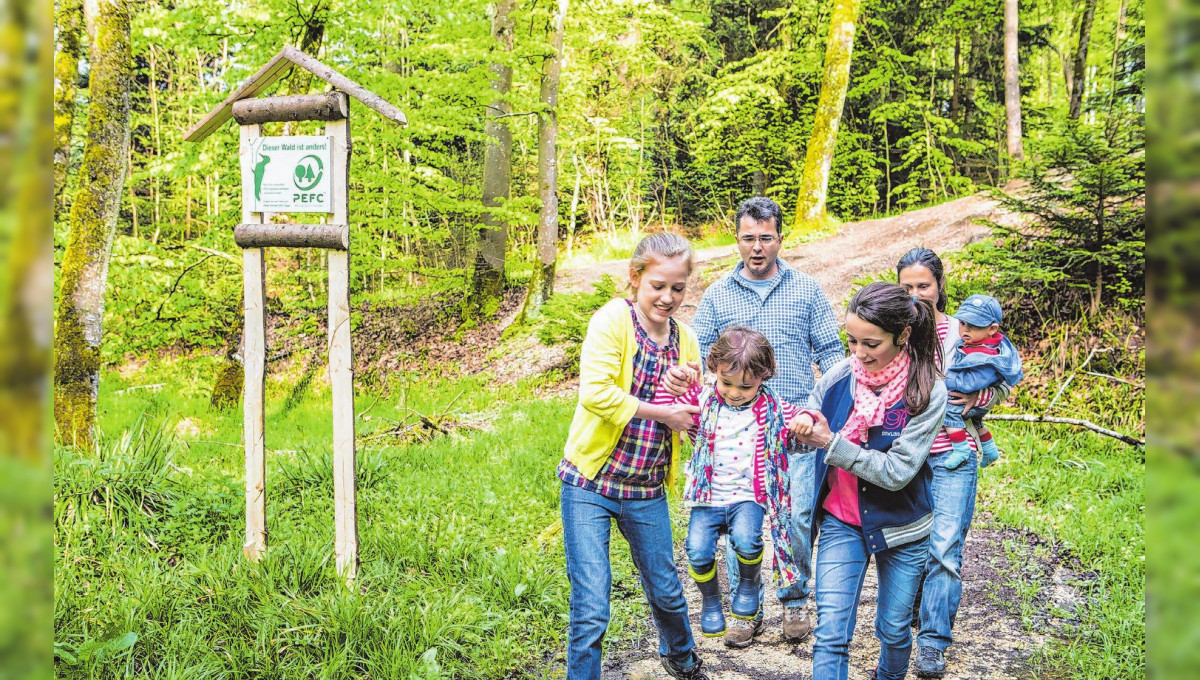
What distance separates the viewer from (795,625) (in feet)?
13.7

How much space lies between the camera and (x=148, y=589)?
3662 millimetres

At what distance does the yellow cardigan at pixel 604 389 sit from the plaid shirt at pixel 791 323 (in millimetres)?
1196

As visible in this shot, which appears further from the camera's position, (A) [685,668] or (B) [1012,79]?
(B) [1012,79]

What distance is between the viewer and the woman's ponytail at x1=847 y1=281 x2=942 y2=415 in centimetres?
298

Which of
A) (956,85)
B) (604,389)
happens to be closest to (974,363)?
(604,389)

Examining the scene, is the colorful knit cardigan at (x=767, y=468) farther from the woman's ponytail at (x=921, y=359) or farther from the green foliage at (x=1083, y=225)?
the green foliage at (x=1083, y=225)

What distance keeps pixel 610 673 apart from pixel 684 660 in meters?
0.53

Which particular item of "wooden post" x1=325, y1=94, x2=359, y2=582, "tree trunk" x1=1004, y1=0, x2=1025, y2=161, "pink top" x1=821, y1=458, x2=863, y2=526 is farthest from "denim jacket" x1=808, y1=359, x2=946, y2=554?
"tree trunk" x1=1004, y1=0, x2=1025, y2=161

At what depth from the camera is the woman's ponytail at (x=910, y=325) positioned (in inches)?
117

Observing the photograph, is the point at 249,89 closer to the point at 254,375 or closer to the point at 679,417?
the point at 254,375

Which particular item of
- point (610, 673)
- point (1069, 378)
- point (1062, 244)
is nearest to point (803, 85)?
point (1062, 244)

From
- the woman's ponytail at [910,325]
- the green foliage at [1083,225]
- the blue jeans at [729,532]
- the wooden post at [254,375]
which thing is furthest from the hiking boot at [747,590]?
the green foliage at [1083,225]

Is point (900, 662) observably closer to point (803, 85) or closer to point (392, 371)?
point (392, 371)

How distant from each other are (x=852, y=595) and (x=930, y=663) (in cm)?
111
